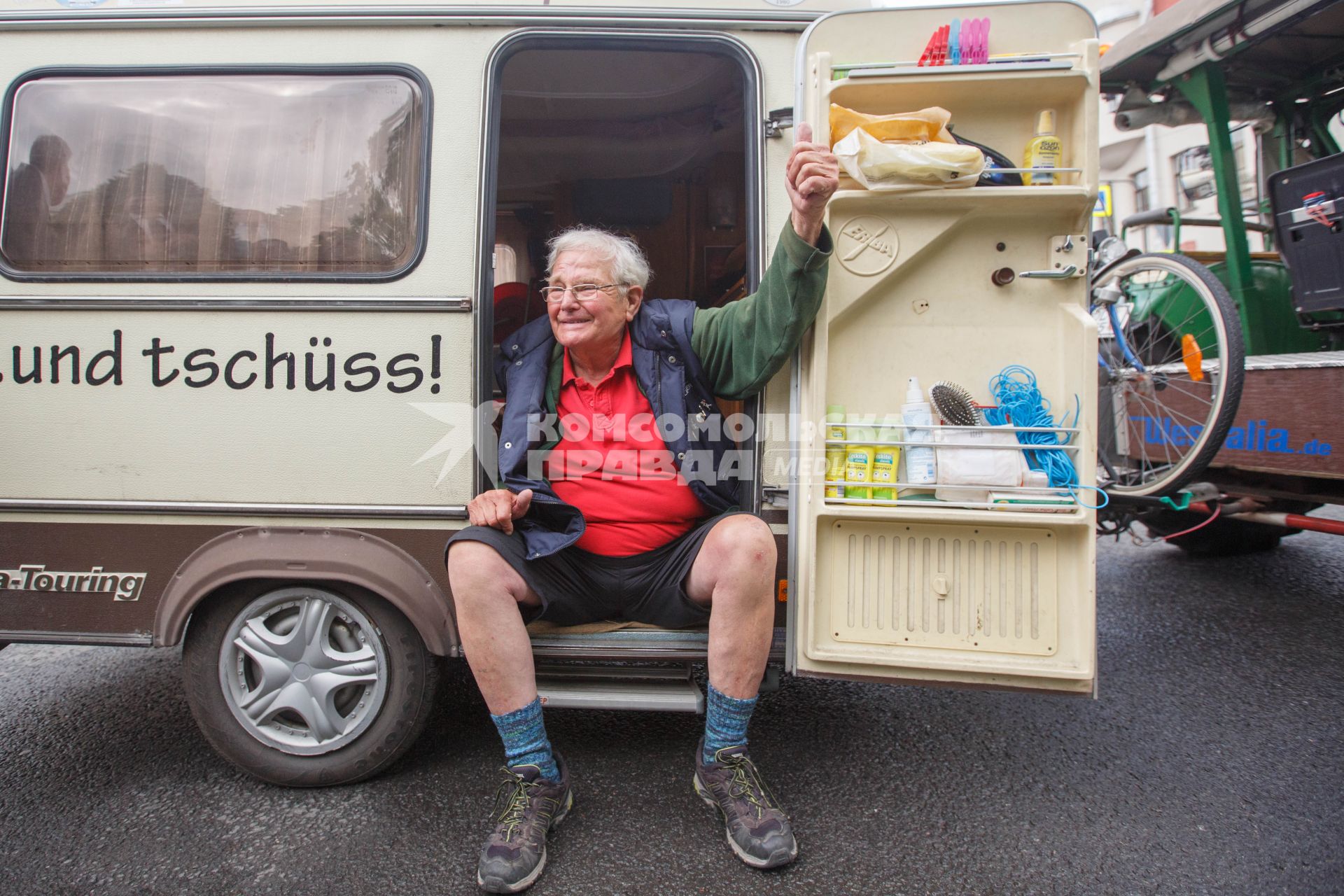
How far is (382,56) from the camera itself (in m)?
2.34

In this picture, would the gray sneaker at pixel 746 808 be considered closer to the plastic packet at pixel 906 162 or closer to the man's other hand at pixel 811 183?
the man's other hand at pixel 811 183

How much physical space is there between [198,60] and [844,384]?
208cm

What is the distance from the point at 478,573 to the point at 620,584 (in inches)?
16.2

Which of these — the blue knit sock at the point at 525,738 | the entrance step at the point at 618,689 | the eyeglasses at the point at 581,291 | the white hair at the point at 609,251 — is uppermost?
the white hair at the point at 609,251

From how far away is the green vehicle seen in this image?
3141 millimetres

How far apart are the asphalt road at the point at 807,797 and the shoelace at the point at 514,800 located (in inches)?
5.4

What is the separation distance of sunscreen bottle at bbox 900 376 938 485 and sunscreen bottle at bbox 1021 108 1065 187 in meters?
0.61

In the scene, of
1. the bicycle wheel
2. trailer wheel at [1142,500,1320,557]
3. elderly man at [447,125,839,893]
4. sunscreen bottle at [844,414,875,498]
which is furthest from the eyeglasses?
trailer wheel at [1142,500,1320,557]

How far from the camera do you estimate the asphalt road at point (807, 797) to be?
2.06 m

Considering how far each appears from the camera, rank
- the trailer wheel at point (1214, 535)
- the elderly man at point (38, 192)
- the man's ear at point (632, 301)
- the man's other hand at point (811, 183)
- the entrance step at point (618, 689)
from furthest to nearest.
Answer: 1. the trailer wheel at point (1214, 535)
2. the man's ear at point (632, 301)
3. the elderly man at point (38, 192)
4. the entrance step at point (618, 689)
5. the man's other hand at point (811, 183)

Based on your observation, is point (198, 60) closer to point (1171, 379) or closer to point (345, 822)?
point (345, 822)

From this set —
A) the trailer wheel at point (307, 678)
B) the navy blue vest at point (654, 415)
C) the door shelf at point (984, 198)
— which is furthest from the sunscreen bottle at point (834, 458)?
the trailer wheel at point (307, 678)

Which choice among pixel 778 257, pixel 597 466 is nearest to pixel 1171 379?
pixel 778 257

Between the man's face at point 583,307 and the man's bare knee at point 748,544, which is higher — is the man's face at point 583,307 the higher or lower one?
the higher one
